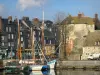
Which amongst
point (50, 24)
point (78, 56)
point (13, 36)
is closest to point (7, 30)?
point (13, 36)

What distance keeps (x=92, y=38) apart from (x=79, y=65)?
56.8 ft

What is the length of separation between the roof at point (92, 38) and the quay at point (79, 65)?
15.1 metres

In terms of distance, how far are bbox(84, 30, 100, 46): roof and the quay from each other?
15093 millimetres

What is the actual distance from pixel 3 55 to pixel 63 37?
880 inches

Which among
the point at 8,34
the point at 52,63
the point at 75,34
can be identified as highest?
the point at 8,34

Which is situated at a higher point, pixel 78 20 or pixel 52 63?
pixel 78 20

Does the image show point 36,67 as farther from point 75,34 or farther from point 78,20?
point 78,20

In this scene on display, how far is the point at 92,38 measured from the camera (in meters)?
85.3

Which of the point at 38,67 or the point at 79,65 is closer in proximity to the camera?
the point at 38,67

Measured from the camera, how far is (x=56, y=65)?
7050cm

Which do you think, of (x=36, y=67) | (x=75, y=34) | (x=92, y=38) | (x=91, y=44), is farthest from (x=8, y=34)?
(x=36, y=67)

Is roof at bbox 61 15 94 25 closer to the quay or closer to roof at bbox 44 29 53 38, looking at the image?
the quay

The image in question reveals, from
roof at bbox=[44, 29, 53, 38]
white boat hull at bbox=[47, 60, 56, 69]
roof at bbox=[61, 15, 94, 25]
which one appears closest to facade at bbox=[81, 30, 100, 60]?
roof at bbox=[61, 15, 94, 25]

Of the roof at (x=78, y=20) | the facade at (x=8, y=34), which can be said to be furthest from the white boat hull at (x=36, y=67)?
the facade at (x=8, y=34)
